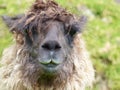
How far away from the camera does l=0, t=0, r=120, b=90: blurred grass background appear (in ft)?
31.6

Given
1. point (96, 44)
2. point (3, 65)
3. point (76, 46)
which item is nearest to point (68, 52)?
point (76, 46)

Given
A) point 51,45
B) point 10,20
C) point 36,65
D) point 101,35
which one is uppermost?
point 10,20

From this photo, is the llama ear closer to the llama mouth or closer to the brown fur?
the brown fur

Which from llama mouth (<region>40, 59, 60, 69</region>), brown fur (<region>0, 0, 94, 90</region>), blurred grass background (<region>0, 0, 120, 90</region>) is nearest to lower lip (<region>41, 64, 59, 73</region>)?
llama mouth (<region>40, 59, 60, 69</region>)

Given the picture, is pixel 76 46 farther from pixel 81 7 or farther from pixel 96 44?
pixel 81 7

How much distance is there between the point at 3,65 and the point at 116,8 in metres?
5.98

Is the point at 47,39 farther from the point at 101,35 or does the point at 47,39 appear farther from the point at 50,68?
the point at 101,35

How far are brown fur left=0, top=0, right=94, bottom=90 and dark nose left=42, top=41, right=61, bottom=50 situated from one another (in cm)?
25

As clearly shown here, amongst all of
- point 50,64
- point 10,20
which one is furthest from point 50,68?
point 10,20

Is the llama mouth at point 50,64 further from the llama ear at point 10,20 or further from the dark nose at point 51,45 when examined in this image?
the llama ear at point 10,20

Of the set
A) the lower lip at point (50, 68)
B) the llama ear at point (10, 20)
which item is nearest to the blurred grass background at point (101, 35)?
the llama ear at point (10, 20)

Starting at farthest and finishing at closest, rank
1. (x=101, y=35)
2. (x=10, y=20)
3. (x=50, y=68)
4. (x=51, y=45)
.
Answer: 1. (x=101, y=35)
2. (x=10, y=20)
3. (x=50, y=68)
4. (x=51, y=45)

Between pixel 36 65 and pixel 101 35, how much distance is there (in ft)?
15.8

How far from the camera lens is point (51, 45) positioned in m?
5.68
